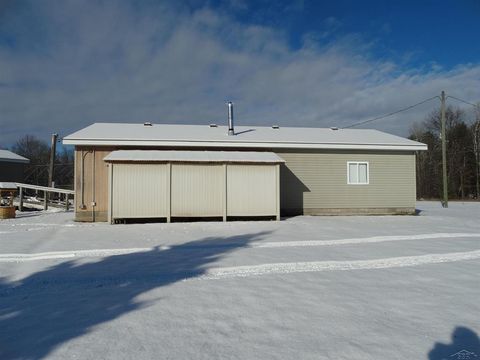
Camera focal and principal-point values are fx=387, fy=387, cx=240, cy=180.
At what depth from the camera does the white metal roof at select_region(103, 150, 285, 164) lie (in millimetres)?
13828

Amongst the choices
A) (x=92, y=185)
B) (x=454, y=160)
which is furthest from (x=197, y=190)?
(x=454, y=160)

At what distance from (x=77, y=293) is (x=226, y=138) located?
1153cm

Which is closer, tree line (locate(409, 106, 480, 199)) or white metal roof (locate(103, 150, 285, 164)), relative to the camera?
white metal roof (locate(103, 150, 285, 164))

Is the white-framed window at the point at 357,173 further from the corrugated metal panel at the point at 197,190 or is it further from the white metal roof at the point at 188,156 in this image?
the corrugated metal panel at the point at 197,190

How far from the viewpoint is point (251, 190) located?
47.9 ft

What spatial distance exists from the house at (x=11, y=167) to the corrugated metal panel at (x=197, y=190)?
23224mm

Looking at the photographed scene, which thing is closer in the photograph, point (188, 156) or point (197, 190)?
point (197, 190)

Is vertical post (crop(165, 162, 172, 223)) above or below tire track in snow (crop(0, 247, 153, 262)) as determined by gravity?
above

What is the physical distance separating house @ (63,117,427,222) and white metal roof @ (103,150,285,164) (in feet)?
0.12

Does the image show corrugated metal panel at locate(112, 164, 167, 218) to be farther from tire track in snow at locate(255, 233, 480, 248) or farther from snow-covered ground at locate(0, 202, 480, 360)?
tire track in snow at locate(255, 233, 480, 248)

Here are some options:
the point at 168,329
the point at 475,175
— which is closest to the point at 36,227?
the point at 168,329

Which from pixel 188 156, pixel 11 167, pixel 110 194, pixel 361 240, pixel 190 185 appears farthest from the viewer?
pixel 11 167

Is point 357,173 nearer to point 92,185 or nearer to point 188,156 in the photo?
point 188,156

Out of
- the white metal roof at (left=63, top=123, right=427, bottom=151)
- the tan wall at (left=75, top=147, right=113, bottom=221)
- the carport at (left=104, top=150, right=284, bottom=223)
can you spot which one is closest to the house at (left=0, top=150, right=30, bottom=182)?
the white metal roof at (left=63, top=123, right=427, bottom=151)
